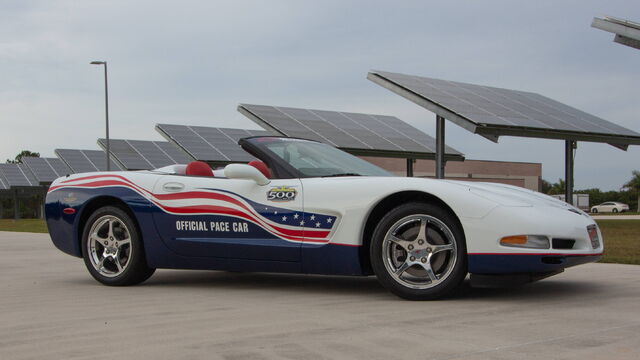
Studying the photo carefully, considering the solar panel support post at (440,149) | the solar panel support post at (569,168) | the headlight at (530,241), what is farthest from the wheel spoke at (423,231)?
the solar panel support post at (569,168)

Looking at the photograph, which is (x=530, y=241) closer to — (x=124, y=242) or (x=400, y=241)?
(x=400, y=241)

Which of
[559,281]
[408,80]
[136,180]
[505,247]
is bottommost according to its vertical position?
[559,281]

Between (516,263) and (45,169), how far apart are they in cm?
4917

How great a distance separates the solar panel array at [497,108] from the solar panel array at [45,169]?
99.4ft

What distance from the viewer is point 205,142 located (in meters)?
28.0

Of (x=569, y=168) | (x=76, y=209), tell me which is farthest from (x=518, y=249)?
(x=569, y=168)

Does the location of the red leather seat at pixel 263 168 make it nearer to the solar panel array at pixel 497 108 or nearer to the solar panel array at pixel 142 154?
the solar panel array at pixel 497 108

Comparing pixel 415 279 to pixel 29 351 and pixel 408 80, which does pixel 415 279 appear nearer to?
pixel 29 351

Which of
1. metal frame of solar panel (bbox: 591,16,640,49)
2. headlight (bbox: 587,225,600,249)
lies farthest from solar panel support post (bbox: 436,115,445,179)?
headlight (bbox: 587,225,600,249)

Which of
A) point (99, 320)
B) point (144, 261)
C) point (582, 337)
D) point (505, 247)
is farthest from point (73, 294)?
point (582, 337)

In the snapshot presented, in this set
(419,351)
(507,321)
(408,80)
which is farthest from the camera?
(408,80)

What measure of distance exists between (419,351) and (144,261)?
3.63 m

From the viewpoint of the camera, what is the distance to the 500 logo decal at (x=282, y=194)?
19.1 ft

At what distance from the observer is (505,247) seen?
5.11 meters
